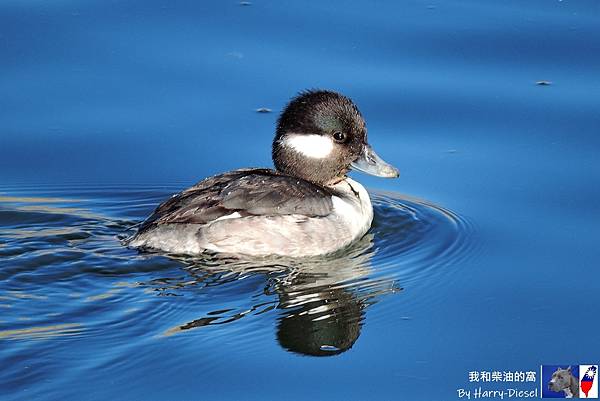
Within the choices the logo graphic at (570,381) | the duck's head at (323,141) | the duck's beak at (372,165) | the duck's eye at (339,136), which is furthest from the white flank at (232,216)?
the logo graphic at (570,381)

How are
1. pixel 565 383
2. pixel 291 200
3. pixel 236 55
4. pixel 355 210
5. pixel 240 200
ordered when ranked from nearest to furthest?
pixel 565 383, pixel 240 200, pixel 291 200, pixel 355 210, pixel 236 55

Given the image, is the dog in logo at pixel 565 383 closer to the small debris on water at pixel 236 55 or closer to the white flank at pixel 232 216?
the white flank at pixel 232 216

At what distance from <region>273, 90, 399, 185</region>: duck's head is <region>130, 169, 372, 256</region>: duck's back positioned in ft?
1.41

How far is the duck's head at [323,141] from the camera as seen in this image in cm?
1141

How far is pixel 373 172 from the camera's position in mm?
11805

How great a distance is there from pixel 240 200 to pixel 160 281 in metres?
1.15

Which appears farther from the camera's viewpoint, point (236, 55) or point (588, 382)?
point (236, 55)

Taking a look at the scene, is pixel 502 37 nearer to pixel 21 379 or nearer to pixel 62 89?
pixel 62 89

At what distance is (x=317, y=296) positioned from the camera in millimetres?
9977

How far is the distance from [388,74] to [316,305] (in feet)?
14.8

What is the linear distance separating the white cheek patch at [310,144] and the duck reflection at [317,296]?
2.98 feet

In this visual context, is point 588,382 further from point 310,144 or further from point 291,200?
point 310,144

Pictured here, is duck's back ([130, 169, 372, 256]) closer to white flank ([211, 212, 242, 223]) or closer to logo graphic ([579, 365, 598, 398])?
white flank ([211, 212, 242, 223])

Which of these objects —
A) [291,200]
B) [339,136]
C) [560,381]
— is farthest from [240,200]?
[560,381]
